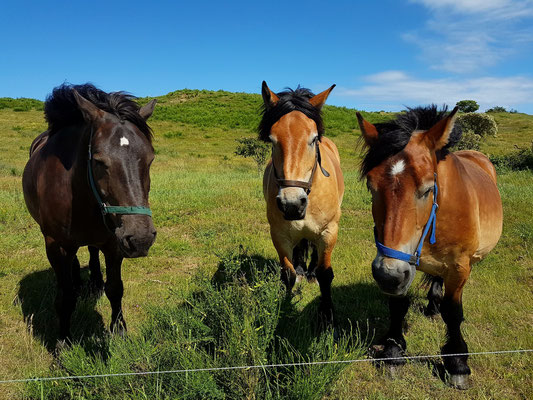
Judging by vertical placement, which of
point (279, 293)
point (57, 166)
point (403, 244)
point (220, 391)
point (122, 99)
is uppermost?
point (122, 99)

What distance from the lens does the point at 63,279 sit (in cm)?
327

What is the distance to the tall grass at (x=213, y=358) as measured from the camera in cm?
221

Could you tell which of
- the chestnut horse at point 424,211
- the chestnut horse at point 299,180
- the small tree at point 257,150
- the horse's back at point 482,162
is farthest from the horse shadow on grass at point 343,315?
the small tree at point 257,150

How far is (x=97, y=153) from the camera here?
2.51 m

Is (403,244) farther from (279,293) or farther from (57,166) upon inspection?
(57,166)

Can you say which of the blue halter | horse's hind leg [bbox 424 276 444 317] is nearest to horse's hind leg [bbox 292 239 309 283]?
horse's hind leg [bbox 424 276 444 317]

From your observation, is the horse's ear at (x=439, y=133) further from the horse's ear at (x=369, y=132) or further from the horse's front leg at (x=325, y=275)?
the horse's front leg at (x=325, y=275)

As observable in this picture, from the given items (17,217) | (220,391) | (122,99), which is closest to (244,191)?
(17,217)

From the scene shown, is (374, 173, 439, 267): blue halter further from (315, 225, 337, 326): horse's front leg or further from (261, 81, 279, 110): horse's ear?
(261, 81, 279, 110): horse's ear

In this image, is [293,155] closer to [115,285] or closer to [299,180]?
[299,180]

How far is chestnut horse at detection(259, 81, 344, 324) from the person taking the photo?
9.86ft

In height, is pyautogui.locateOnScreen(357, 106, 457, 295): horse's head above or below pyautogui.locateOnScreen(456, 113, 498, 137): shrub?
below

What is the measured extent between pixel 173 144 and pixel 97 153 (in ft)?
77.3

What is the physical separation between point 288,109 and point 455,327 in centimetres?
248
